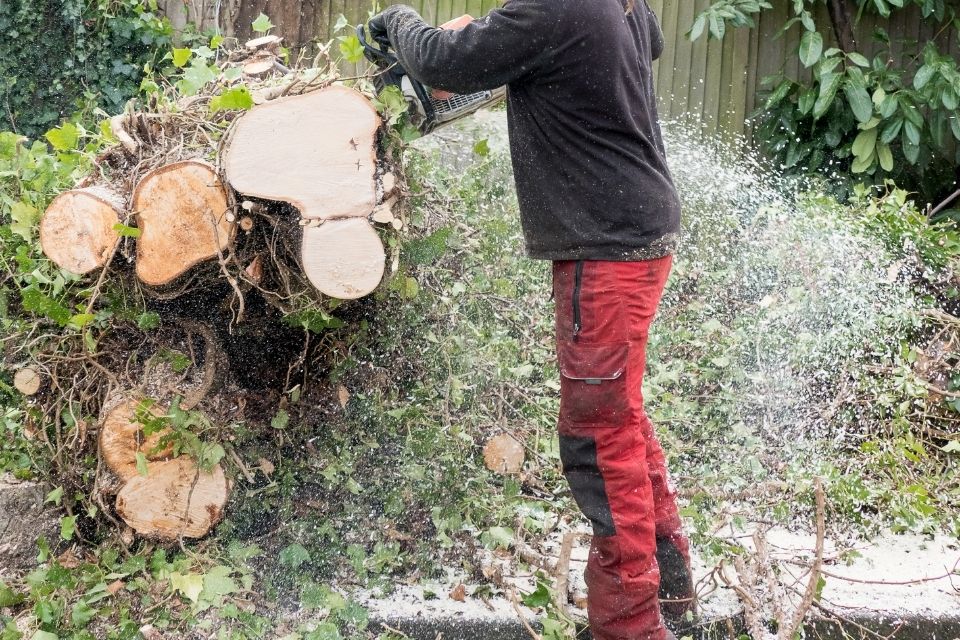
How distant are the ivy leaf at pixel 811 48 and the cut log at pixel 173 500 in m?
4.00

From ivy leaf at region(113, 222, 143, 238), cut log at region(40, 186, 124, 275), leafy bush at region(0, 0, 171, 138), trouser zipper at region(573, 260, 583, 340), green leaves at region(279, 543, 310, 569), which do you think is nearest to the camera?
trouser zipper at region(573, 260, 583, 340)

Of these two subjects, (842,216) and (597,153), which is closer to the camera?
(597,153)

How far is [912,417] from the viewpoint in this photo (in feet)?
12.7

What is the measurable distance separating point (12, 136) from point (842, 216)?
363 centimetres

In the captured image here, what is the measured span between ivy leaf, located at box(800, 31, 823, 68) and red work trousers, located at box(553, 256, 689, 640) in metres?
3.39

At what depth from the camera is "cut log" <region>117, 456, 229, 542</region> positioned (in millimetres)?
2641

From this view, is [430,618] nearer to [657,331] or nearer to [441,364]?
[441,364]

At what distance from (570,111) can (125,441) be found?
167 centimetres

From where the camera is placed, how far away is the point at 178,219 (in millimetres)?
2297

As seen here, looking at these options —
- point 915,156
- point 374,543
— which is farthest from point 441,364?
point 915,156

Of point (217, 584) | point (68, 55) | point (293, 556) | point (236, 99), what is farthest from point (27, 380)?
point (68, 55)

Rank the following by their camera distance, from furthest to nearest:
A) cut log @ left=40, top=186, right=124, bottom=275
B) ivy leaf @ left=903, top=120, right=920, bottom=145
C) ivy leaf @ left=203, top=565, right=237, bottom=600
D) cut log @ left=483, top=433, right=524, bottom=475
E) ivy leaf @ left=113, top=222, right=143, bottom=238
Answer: ivy leaf @ left=903, top=120, right=920, bottom=145 → cut log @ left=483, top=433, right=524, bottom=475 → ivy leaf @ left=203, top=565, right=237, bottom=600 → cut log @ left=40, top=186, right=124, bottom=275 → ivy leaf @ left=113, top=222, right=143, bottom=238

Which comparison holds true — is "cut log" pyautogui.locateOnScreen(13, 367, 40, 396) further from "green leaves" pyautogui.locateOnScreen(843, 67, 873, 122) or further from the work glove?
"green leaves" pyautogui.locateOnScreen(843, 67, 873, 122)

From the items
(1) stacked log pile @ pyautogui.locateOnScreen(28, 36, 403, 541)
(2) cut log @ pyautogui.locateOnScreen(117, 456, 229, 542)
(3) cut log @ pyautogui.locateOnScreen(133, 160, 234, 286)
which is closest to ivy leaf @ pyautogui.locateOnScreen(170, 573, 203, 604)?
(2) cut log @ pyautogui.locateOnScreen(117, 456, 229, 542)
